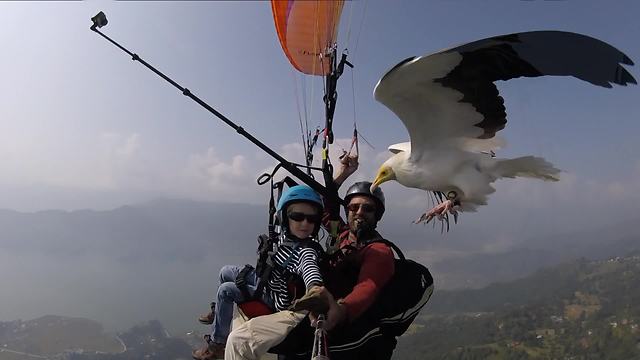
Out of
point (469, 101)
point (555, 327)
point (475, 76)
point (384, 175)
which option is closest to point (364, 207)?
point (384, 175)

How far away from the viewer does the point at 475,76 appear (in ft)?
10.5

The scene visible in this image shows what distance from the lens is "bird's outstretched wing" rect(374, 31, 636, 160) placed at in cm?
261

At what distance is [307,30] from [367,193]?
129 inches

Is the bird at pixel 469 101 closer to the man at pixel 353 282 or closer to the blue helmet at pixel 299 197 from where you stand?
the man at pixel 353 282

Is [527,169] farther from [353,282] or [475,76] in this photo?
[353,282]

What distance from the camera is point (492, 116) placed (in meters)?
3.54

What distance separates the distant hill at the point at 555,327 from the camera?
89.8 m

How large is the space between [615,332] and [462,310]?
264 feet

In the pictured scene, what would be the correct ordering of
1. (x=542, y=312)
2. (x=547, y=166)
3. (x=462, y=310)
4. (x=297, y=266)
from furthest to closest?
(x=462, y=310) → (x=542, y=312) → (x=547, y=166) → (x=297, y=266)

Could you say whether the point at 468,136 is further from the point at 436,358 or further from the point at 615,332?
the point at 615,332

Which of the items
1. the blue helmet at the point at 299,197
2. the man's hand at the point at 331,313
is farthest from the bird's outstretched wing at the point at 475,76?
the man's hand at the point at 331,313

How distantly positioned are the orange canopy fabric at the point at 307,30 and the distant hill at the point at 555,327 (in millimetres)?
91799

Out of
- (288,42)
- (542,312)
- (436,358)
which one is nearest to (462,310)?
(542,312)

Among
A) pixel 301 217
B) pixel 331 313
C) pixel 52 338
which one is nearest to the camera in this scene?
pixel 331 313
